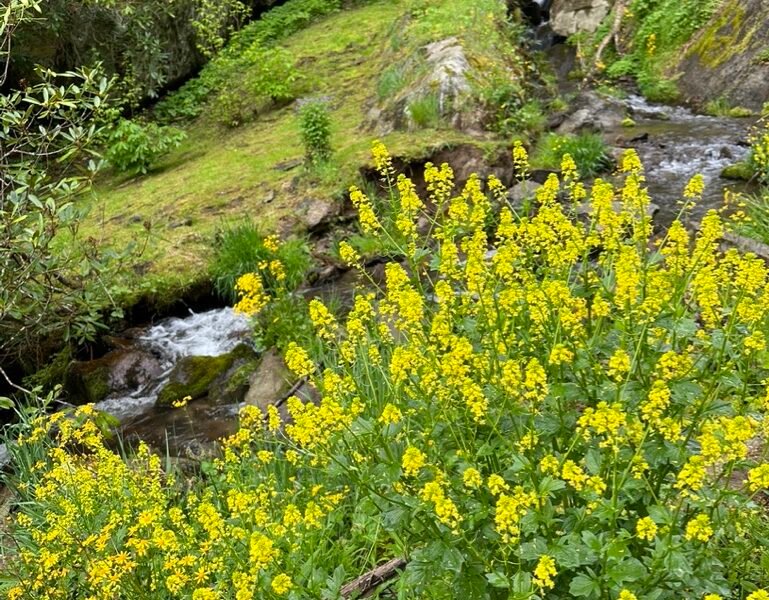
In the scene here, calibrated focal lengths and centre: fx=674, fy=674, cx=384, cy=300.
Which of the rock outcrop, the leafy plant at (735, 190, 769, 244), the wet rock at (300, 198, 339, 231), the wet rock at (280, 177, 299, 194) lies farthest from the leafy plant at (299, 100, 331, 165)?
the rock outcrop

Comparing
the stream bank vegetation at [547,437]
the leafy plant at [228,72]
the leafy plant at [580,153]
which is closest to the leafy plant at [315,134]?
the leafy plant at [580,153]

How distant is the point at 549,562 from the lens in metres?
1.76

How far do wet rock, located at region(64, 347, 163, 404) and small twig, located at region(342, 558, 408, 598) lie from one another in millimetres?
5090

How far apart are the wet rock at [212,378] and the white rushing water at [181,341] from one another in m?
0.22

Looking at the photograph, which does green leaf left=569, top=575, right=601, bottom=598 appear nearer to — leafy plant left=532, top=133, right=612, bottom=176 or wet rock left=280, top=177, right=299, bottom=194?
leafy plant left=532, top=133, right=612, bottom=176

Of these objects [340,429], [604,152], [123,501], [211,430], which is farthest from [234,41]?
[340,429]

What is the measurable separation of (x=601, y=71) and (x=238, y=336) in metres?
9.94

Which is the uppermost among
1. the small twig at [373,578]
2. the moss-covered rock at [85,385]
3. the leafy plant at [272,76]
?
the leafy plant at [272,76]

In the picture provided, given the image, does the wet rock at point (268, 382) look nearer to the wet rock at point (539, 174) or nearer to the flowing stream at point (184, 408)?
the flowing stream at point (184, 408)

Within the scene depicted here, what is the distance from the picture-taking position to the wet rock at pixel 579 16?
15.3 m

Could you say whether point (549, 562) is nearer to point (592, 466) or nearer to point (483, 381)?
point (592, 466)

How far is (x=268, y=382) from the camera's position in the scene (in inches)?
242

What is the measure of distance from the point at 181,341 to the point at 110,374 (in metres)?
0.82

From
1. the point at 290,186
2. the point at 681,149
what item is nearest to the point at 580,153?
the point at 681,149
